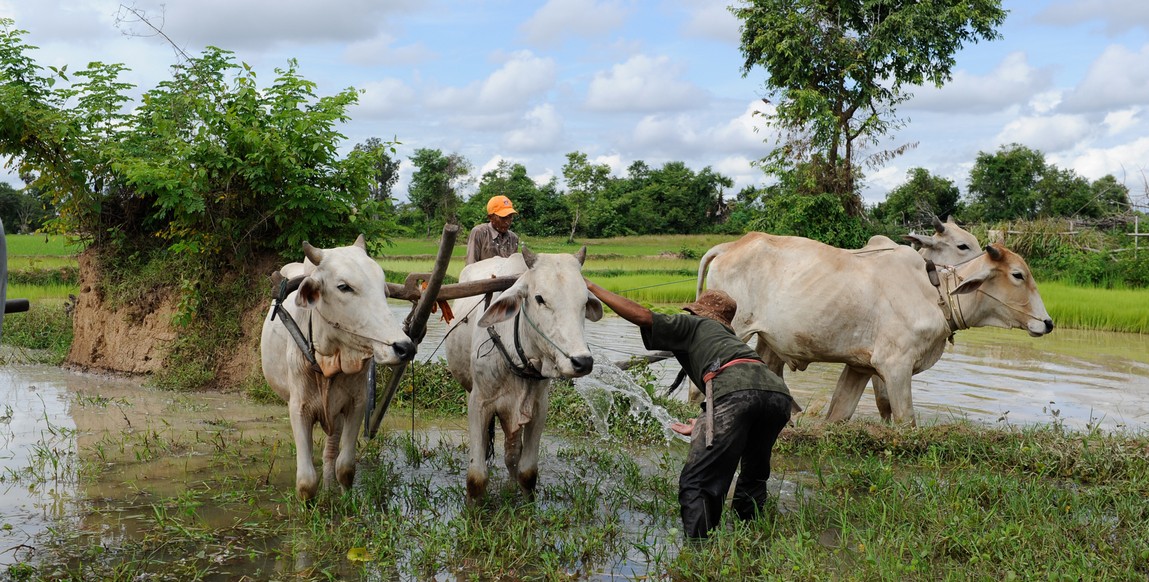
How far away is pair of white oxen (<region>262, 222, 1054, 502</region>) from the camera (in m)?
4.69

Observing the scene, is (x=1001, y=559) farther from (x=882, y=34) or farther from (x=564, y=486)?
(x=882, y=34)

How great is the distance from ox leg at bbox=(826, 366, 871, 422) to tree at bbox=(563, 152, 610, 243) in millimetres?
40689

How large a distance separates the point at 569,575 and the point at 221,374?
5.90 meters

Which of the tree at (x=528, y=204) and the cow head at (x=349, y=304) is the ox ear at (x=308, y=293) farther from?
the tree at (x=528, y=204)

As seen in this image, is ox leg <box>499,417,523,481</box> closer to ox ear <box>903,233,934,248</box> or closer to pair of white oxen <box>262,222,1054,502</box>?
pair of white oxen <box>262,222,1054,502</box>

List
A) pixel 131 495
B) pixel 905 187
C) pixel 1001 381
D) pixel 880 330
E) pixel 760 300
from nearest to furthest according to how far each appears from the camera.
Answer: pixel 131 495, pixel 880 330, pixel 760 300, pixel 1001 381, pixel 905 187

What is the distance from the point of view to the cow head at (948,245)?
25.4 ft

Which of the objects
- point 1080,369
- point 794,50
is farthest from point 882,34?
point 1080,369

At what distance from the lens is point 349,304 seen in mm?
4648

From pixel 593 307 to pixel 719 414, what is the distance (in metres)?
0.88

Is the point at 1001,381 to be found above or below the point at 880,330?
below

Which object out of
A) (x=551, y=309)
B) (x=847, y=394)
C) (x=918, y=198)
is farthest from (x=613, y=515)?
(x=918, y=198)

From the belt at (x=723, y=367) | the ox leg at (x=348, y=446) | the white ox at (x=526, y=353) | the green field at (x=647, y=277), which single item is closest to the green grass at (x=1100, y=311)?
the green field at (x=647, y=277)

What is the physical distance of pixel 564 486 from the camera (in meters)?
5.70
